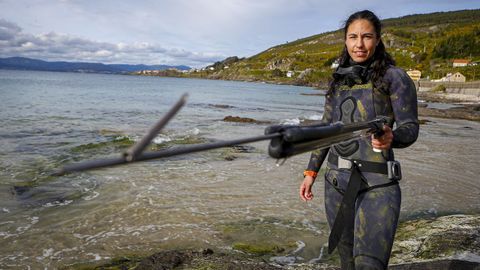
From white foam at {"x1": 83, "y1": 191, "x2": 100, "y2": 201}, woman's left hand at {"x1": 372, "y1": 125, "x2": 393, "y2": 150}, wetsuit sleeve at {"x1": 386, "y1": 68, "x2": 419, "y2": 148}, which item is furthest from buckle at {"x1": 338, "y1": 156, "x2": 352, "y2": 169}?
white foam at {"x1": 83, "y1": 191, "x2": 100, "y2": 201}

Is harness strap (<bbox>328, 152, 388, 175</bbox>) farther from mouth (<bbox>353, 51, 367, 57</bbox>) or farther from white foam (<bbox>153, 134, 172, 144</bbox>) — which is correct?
white foam (<bbox>153, 134, 172, 144</bbox>)

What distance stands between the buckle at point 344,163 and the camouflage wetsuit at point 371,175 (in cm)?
3

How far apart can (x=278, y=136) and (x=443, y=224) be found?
696 cm

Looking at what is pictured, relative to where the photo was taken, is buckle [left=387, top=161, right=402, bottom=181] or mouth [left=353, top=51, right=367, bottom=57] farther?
mouth [left=353, top=51, right=367, bottom=57]

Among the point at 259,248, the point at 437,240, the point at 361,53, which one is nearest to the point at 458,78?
the point at 437,240

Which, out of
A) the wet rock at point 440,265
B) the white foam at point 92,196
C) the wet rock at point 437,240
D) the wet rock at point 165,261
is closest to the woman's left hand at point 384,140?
the wet rock at point 440,265

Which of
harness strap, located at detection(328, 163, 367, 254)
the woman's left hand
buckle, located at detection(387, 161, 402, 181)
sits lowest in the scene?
harness strap, located at detection(328, 163, 367, 254)

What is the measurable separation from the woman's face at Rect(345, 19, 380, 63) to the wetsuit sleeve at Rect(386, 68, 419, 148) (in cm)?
33

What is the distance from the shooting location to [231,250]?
700cm

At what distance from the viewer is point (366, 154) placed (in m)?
3.90

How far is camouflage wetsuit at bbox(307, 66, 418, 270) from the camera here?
11.9 feet

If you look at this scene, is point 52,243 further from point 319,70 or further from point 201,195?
point 319,70

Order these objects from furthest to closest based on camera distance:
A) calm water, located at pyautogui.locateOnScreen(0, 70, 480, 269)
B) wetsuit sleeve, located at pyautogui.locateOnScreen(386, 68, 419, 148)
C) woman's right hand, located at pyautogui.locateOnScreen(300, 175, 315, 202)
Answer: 1. calm water, located at pyautogui.locateOnScreen(0, 70, 480, 269)
2. woman's right hand, located at pyautogui.locateOnScreen(300, 175, 315, 202)
3. wetsuit sleeve, located at pyautogui.locateOnScreen(386, 68, 419, 148)

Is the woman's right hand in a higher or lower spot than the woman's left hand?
lower
